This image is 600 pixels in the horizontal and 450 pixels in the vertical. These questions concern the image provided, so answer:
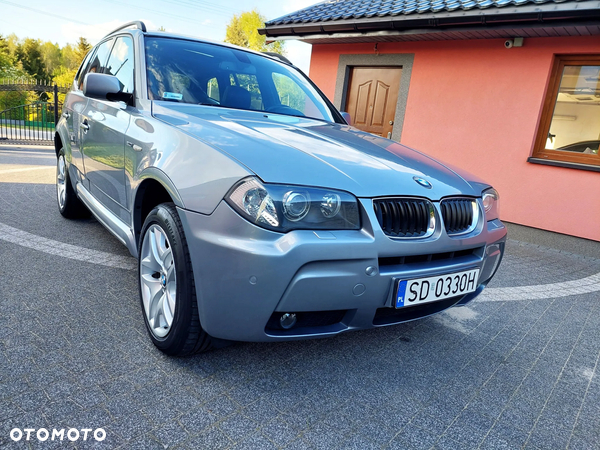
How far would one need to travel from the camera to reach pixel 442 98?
7090mm

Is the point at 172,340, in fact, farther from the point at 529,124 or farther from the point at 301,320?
the point at 529,124

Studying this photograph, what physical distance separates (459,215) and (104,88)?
2189 mm

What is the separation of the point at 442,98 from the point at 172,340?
6342 millimetres

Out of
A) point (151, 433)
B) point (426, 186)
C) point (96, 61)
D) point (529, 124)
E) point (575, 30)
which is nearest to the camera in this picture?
point (151, 433)

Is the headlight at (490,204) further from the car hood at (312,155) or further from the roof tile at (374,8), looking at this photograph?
the roof tile at (374,8)

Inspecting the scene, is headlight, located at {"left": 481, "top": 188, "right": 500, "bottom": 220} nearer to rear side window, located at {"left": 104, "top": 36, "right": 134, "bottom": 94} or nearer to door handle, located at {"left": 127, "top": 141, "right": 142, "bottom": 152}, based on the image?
door handle, located at {"left": 127, "top": 141, "right": 142, "bottom": 152}

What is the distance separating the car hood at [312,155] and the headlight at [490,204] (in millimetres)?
102

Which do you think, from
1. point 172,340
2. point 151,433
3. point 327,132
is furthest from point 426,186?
point 151,433

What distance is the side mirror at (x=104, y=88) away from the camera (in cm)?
267

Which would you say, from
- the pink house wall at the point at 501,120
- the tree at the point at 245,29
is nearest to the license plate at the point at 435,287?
the pink house wall at the point at 501,120

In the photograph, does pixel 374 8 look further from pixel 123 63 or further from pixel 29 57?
pixel 29 57

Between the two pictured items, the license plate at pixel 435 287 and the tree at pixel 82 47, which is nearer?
the license plate at pixel 435 287

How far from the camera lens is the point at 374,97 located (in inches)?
317

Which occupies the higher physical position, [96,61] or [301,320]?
[96,61]
